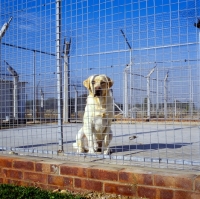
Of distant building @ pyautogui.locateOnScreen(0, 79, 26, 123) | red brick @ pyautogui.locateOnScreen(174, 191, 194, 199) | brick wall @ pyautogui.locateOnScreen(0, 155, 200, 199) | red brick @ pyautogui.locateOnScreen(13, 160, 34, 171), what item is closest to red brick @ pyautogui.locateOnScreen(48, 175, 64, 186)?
brick wall @ pyautogui.locateOnScreen(0, 155, 200, 199)

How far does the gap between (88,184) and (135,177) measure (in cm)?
50

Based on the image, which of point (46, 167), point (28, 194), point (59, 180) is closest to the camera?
point (28, 194)

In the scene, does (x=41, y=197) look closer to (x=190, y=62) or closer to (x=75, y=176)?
(x=75, y=176)

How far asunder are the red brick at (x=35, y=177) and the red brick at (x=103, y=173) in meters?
0.58

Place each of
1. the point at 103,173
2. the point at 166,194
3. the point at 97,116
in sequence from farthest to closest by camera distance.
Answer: the point at 97,116, the point at 103,173, the point at 166,194

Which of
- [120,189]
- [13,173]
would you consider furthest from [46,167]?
[120,189]

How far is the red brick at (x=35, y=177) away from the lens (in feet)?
10.4

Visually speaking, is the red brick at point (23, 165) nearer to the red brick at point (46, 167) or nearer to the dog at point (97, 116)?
the red brick at point (46, 167)

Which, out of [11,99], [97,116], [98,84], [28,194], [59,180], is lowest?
[28,194]

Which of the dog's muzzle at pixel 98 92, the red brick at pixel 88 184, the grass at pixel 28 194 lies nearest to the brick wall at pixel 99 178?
the red brick at pixel 88 184

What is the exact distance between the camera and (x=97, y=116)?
3883 mm

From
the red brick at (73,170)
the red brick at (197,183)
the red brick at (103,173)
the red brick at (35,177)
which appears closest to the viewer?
the red brick at (197,183)

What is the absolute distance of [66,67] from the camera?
377 cm

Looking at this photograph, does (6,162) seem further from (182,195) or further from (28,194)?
(182,195)
